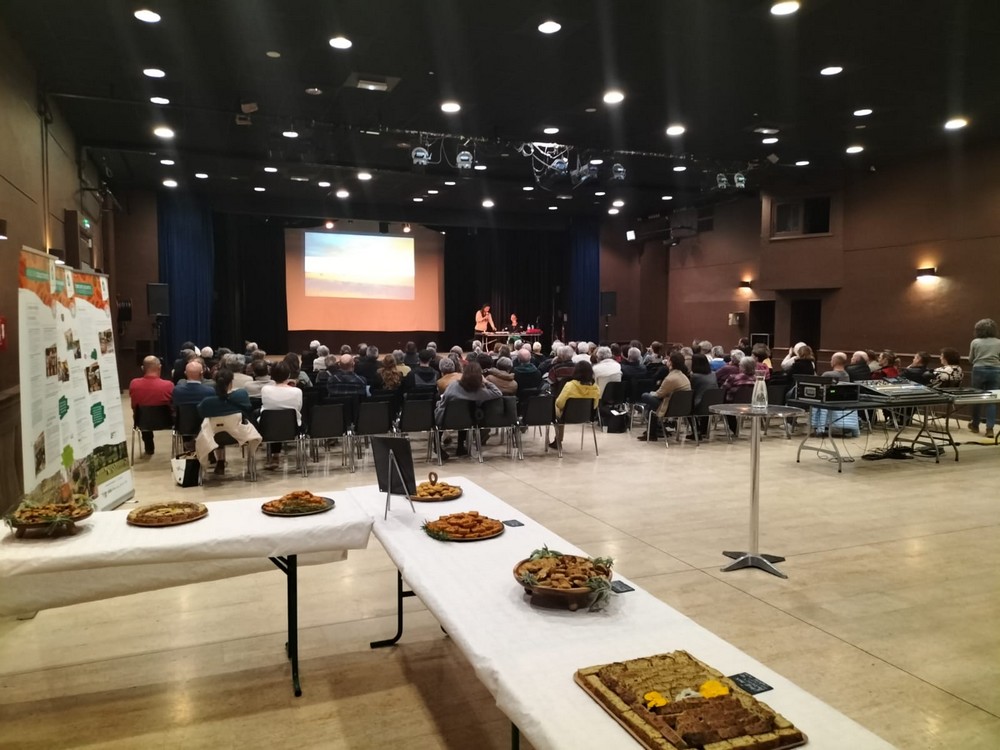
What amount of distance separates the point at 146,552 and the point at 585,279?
18.0 metres

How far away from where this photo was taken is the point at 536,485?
6.66 meters

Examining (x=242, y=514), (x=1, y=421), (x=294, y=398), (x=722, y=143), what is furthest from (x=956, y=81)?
(x=1, y=421)

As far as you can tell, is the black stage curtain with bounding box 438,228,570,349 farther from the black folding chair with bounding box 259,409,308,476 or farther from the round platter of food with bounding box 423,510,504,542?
the round platter of food with bounding box 423,510,504,542

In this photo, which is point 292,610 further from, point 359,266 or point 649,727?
point 359,266

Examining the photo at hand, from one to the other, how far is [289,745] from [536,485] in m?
4.24

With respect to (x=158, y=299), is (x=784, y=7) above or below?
above

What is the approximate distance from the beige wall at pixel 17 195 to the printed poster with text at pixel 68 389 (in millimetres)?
697

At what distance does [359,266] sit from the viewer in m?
19.5

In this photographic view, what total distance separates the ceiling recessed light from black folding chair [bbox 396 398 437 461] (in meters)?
4.93

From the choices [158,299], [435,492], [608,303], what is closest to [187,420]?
[435,492]

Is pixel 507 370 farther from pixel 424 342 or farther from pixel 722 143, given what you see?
pixel 424 342

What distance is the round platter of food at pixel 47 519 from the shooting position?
267cm

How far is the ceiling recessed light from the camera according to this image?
242 inches

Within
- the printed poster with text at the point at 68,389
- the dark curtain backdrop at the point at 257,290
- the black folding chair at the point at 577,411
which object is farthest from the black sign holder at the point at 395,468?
the dark curtain backdrop at the point at 257,290
